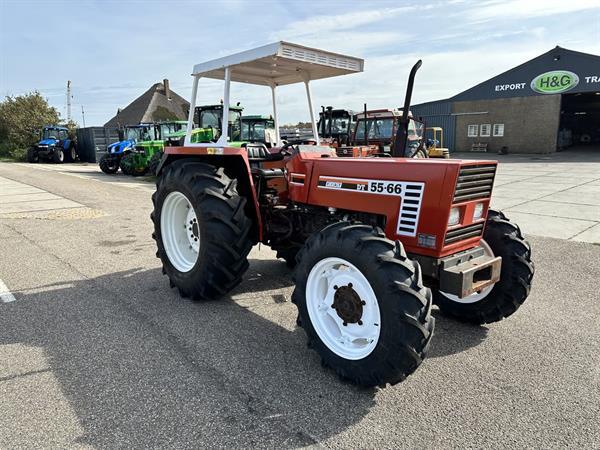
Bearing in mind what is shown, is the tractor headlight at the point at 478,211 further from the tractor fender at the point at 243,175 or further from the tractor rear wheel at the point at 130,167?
the tractor rear wheel at the point at 130,167

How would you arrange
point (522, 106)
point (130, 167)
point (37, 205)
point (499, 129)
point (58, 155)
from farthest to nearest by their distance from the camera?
point (499, 129) < point (58, 155) < point (522, 106) < point (130, 167) < point (37, 205)

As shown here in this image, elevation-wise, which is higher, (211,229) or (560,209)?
(211,229)

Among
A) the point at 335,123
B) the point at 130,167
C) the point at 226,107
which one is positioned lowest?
the point at 130,167

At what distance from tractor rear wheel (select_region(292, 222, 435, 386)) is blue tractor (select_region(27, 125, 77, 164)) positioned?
27.8m

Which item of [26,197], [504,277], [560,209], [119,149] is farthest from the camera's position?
[119,149]

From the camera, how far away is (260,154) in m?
4.39

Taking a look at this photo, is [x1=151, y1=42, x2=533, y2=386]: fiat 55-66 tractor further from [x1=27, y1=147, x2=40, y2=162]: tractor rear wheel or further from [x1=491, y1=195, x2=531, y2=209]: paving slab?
[x1=27, y1=147, x2=40, y2=162]: tractor rear wheel

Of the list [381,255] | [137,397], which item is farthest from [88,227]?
[381,255]

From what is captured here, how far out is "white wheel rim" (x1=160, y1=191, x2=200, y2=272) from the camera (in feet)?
14.8

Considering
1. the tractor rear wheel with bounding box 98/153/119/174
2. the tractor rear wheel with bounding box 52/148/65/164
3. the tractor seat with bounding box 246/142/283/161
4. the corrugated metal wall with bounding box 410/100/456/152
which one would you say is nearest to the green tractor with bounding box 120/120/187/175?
the tractor rear wheel with bounding box 98/153/119/174

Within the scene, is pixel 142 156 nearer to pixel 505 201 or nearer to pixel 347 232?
pixel 505 201

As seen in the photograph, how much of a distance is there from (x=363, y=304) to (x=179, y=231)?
8.32 ft

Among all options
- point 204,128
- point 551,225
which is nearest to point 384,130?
point 204,128

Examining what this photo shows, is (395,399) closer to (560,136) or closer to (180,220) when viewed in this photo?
(180,220)
